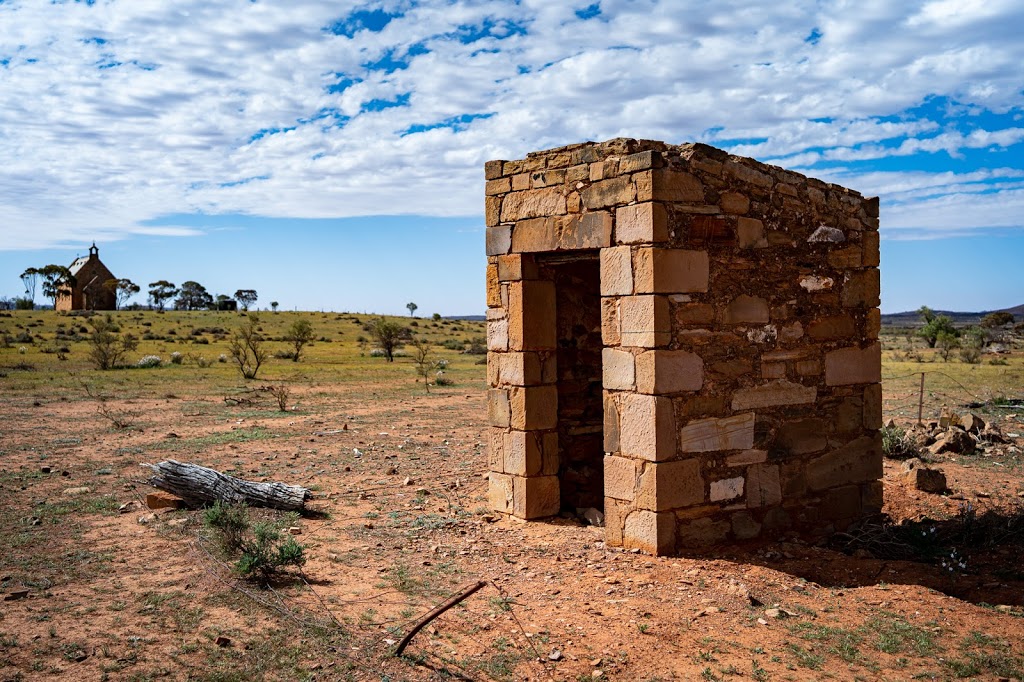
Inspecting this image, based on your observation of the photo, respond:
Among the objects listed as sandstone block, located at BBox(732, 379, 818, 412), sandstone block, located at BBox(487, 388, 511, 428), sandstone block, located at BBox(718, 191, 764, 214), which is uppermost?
sandstone block, located at BBox(718, 191, 764, 214)

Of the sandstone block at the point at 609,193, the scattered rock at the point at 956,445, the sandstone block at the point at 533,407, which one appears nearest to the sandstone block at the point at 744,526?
the sandstone block at the point at 533,407

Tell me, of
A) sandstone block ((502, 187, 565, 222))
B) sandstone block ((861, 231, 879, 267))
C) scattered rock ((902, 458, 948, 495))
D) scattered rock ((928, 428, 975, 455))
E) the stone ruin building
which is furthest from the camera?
scattered rock ((928, 428, 975, 455))

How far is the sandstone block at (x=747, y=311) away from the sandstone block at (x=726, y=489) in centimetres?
139

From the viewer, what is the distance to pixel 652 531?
612cm

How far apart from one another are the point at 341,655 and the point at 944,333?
110 ft

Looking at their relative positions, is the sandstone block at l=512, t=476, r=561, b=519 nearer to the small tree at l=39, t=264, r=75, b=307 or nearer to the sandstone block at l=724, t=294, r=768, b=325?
the sandstone block at l=724, t=294, r=768, b=325

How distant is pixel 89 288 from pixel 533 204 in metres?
61.3

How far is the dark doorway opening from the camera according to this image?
798cm

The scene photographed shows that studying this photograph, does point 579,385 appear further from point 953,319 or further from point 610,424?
point 953,319

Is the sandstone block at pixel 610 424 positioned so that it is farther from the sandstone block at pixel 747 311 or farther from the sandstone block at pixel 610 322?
the sandstone block at pixel 747 311

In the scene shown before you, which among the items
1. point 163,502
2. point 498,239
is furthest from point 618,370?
point 163,502

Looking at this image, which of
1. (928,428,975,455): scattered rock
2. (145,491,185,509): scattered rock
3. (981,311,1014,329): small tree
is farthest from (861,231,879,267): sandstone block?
(981,311,1014,329): small tree

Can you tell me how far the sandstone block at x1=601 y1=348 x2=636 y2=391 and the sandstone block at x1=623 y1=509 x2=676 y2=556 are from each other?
1076mm

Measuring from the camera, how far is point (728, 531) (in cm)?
653
